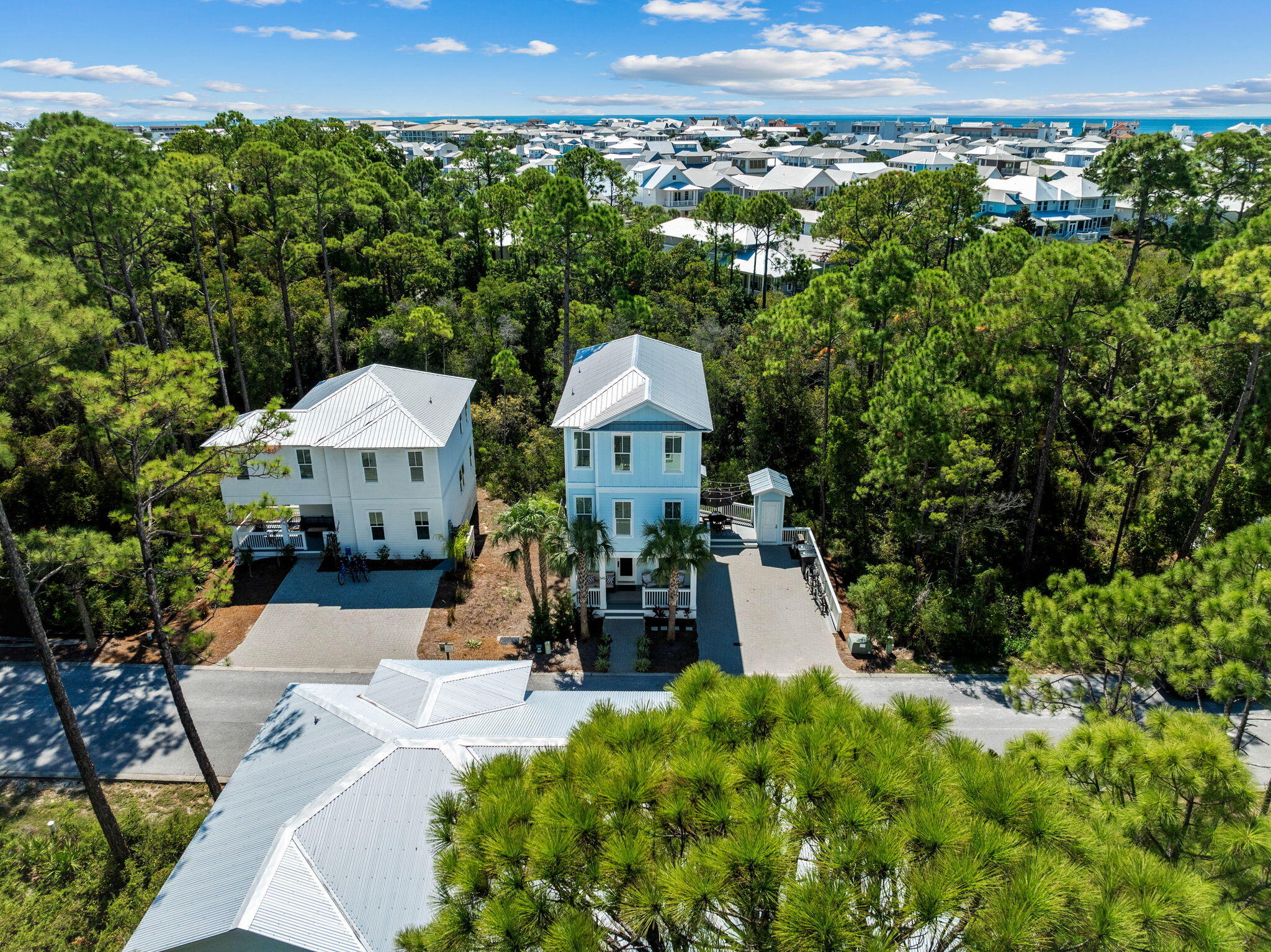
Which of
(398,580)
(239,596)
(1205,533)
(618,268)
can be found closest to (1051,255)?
(1205,533)

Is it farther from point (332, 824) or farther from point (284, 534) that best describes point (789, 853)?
point (284, 534)

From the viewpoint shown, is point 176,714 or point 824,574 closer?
point 176,714

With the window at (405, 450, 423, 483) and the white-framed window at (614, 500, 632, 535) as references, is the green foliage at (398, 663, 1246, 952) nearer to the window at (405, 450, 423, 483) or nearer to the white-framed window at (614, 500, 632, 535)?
the white-framed window at (614, 500, 632, 535)

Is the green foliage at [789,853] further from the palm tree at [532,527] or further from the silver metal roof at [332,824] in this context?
the palm tree at [532,527]

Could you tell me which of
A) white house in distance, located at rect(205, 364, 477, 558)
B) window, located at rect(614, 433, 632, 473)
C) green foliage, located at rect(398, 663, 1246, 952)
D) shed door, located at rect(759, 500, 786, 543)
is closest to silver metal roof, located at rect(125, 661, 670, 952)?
green foliage, located at rect(398, 663, 1246, 952)

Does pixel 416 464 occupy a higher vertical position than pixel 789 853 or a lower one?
lower

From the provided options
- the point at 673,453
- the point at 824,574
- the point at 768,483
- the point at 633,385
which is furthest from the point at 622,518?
the point at 768,483
